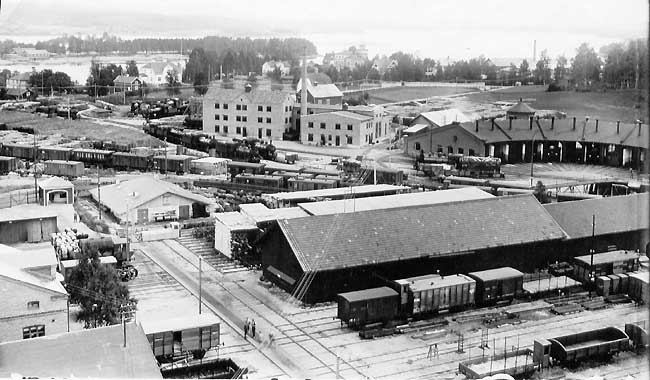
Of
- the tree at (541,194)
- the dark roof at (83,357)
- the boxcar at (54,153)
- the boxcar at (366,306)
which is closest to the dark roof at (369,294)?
the boxcar at (366,306)

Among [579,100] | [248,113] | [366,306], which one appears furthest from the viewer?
[579,100]

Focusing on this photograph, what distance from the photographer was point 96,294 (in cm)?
560

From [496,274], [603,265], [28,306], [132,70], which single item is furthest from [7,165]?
[132,70]

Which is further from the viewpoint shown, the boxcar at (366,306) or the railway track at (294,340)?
the boxcar at (366,306)

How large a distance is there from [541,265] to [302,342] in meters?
2.64

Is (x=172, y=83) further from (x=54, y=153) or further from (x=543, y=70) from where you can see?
(x=543, y=70)

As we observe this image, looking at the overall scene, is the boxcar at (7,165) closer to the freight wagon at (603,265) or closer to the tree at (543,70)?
the freight wagon at (603,265)

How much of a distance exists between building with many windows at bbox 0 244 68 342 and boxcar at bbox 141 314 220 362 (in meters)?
0.60

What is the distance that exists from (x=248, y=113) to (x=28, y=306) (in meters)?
11.1

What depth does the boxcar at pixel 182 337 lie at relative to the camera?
518cm

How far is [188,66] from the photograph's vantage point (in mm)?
22172

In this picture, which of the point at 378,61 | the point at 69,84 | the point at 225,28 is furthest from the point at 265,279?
the point at 69,84

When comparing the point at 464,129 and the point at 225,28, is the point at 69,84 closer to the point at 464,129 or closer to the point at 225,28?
the point at 464,129

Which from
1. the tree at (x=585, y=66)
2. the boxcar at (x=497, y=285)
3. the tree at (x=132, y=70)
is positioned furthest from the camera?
the tree at (x=132, y=70)
